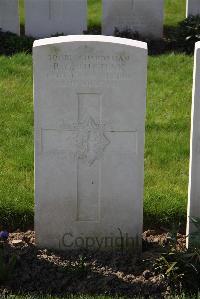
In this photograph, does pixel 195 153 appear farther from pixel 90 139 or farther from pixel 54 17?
pixel 54 17

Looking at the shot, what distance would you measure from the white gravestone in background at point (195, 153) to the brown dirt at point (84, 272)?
0.26 m

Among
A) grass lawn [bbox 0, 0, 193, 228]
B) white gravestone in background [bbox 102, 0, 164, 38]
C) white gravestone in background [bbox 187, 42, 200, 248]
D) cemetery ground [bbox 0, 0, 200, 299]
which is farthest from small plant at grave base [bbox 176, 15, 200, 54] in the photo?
white gravestone in background [bbox 187, 42, 200, 248]

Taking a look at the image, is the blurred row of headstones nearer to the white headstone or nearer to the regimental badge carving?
the white headstone

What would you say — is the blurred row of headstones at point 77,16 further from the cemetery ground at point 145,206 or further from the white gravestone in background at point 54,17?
the cemetery ground at point 145,206

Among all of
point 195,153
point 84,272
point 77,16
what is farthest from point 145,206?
point 77,16

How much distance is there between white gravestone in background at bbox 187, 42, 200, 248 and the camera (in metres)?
4.46

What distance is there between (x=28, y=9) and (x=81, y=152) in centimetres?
547

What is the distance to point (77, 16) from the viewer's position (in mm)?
9625

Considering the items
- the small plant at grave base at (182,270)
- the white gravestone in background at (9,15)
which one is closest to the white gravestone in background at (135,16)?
the white gravestone in background at (9,15)

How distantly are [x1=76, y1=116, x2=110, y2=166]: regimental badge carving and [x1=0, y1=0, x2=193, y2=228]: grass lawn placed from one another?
79 centimetres

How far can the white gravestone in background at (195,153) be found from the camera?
175 inches

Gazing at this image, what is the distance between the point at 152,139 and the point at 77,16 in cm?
372

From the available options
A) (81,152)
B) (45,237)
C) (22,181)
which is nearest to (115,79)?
(81,152)

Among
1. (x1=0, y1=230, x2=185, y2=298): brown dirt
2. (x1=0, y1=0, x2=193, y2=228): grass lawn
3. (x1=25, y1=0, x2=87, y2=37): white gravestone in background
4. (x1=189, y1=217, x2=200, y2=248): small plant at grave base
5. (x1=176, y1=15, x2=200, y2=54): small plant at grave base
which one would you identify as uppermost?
(x1=25, y1=0, x2=87, y2=37): white gravestone in background
